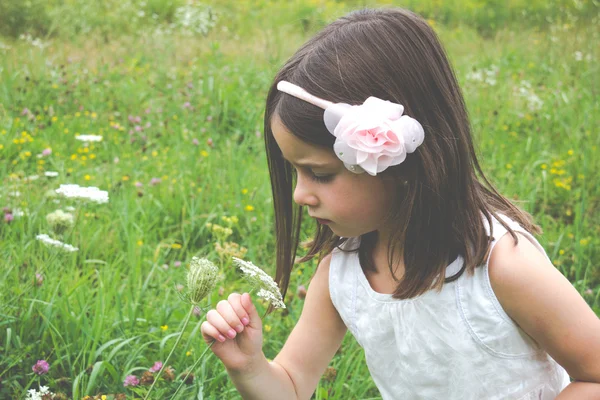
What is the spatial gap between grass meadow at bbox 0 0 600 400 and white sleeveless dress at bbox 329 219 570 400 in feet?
0.96

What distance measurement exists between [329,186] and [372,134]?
142mm

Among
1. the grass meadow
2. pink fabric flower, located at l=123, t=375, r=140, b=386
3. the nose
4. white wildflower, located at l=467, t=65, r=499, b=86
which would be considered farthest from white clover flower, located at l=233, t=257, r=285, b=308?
white wildflower, located at l=467, t=65, r=499, b=86

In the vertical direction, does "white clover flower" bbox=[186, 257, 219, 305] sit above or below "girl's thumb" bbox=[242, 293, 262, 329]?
above

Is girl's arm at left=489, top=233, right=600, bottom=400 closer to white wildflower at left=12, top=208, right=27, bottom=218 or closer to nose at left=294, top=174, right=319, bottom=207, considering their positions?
nose at left=294, top=174, right=319, bottom=207

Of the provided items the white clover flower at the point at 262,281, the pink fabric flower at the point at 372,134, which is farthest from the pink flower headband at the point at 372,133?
the white clover flower at the point at 262,281

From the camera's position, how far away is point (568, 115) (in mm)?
3811

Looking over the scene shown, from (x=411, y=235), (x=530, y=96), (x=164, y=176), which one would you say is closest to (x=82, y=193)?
(x=411, y=235)

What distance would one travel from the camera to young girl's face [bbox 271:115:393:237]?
1296 mm

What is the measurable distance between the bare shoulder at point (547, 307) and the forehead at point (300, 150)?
1.19ft

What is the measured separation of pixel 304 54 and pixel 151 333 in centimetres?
91

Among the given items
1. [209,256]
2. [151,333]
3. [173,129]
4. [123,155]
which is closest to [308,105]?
[151,333]

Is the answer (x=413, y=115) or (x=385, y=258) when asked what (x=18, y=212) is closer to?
(x=385, y=258)

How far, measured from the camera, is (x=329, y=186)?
1.30 metres

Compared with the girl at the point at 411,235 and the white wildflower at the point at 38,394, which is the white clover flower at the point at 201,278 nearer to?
the girl at the point at 411,235
